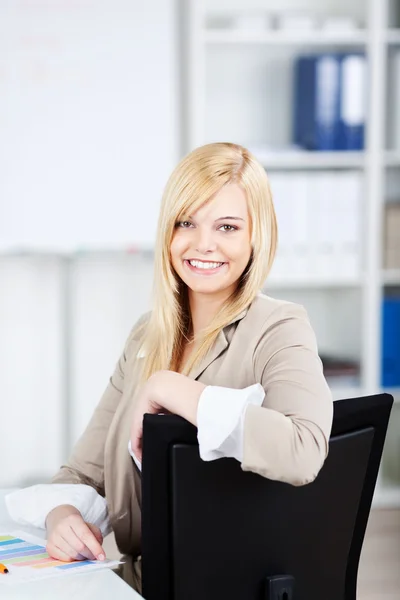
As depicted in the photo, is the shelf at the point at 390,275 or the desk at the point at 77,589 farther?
the shelf at the point at 390,275

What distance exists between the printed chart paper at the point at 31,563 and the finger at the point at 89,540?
20mm

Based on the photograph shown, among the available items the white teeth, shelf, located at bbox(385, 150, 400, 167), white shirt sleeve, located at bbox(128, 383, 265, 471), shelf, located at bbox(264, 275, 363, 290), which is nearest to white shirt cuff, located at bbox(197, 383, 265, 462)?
white shirt sleeve, located at bbox(128, 383, 265, 471)

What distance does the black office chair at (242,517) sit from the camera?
1100 millimetres

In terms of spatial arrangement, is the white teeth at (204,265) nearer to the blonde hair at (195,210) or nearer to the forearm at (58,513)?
the blonde hair at (195,210)

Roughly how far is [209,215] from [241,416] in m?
0.41

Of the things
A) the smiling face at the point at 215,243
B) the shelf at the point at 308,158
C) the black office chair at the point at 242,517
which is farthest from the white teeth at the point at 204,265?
the shelf at the point at 308,158

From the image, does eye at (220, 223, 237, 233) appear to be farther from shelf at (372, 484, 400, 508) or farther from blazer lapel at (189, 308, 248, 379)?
shelf at (372, 484, 400, 508)

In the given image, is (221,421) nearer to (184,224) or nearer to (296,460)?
(296,460)

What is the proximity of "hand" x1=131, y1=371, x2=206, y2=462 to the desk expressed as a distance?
191 millimetres

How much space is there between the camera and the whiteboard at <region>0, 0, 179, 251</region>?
3.41 m

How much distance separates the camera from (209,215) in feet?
4.73

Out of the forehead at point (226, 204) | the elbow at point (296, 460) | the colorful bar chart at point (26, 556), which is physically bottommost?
the colorful bar chart at point (26, 556)

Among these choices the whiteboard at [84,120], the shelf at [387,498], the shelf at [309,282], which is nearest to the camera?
the whiteboard at [84,120]

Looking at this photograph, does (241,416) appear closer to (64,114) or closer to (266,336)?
(266,336)
